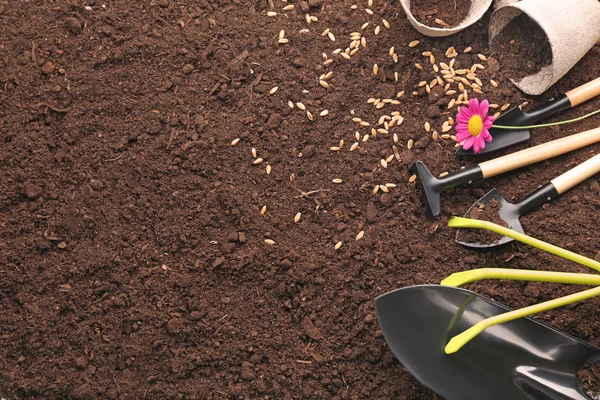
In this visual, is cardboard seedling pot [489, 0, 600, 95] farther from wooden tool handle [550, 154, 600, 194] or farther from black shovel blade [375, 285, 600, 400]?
black shovel blade [375, 285, 600, 400]

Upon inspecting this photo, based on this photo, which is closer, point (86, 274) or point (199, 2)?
point (86, 274)

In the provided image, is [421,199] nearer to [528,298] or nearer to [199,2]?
[528,298]

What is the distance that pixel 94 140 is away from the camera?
1439 mm

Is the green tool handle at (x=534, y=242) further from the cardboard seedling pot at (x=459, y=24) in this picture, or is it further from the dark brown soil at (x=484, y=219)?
the cardboard seedling pot at (x=459, y=24)

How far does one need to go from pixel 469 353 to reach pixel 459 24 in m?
0.71

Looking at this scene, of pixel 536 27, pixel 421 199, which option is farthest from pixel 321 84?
pixel 536 27

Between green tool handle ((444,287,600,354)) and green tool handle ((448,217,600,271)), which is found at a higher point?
green tool handle ((448,217,600,271))

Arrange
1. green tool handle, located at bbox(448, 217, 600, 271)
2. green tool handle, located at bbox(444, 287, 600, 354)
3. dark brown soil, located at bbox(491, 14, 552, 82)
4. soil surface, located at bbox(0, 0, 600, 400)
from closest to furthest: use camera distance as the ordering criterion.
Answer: green tool handle, located at bbox(444, 287, 600, 354), green tool handle, located at bbox(448, 217, 600, 271), soil surface, located at bbox(0, 0, 600, 400), dark brown soil, located at bbox(491, 14, 552, 82)

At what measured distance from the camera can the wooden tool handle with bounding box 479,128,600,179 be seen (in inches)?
54.4

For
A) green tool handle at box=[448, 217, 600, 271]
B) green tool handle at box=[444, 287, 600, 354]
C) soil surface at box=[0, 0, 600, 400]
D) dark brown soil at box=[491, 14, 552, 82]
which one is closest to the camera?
green tool handle at box=[444, 287, 600, 354]

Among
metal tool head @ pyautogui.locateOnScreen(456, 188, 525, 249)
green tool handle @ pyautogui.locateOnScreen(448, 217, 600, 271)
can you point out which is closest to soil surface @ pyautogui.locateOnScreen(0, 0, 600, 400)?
metal tool head @ pyautogui.locateOnScreen(456, 188, 525, 249)

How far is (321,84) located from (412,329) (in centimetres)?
55

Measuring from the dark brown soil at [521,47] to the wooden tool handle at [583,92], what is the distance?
0.09 meters

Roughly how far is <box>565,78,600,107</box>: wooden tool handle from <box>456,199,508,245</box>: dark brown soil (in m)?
0.28
